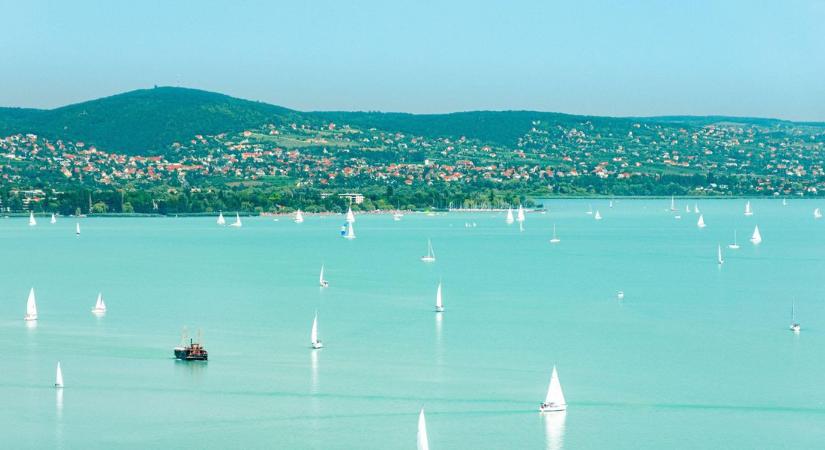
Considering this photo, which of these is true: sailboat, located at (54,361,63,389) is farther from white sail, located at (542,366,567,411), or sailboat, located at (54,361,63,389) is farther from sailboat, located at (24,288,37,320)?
sailboat, located at (24,288,37,320)

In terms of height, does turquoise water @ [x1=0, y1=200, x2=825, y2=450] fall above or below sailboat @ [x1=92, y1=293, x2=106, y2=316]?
below

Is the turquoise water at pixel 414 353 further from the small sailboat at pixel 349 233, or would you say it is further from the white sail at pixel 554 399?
the small sailboat at pixel 349 233

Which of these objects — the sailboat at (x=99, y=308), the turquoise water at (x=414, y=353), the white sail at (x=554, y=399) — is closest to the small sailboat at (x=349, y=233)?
the turquoise water at (x=414, y=353)

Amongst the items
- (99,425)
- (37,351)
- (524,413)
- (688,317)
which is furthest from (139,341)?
(688,317)

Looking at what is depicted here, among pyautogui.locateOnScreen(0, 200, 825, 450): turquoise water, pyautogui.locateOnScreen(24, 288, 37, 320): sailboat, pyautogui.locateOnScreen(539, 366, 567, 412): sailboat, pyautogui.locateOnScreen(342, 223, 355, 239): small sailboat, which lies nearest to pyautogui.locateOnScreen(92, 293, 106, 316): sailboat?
pyautogui.locateOnScreen(0, 200, 825, 450): turquoise water

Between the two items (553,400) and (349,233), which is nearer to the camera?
(553,400)

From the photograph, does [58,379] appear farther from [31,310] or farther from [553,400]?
[31,310]

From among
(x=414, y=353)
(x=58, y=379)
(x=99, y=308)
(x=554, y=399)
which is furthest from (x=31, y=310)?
(x=554, y=399)

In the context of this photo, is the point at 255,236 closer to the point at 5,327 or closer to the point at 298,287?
the point at 298,287
